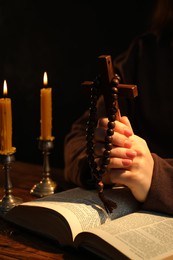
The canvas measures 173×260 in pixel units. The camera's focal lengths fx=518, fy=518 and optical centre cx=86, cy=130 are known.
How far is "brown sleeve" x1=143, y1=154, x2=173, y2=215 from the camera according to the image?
3.83 ft

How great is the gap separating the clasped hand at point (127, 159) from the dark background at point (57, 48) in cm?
87

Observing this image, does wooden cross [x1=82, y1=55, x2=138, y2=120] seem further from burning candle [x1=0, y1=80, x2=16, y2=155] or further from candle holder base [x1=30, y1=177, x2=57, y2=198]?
candle holder base [x1=30, y1=177, x2=57, y2=198]

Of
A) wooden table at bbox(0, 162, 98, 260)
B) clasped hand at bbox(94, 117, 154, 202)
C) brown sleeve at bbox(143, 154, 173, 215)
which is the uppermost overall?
clasped hand at bbox(94, 117, 154, 202)

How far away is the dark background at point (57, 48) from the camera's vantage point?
6.46ft

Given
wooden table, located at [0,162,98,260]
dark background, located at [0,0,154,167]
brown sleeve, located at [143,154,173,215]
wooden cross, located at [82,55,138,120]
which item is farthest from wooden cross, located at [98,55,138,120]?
dark background, located at [0,0,154,167]

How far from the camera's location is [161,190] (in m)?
1.19

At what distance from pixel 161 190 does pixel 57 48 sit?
1051 millimetres

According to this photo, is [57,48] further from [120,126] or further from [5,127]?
[120,126]

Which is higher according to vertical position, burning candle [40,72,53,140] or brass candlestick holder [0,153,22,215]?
burning candle [40,72,53,140]

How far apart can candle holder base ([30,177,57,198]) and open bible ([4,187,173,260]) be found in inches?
6.8

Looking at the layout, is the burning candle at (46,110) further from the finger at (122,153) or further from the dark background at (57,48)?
the dark background at (57,48)

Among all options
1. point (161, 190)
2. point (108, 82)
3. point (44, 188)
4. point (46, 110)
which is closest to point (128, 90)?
point (108, 82)

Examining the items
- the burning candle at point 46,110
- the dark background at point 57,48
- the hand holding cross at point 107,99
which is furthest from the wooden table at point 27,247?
the dark background at point 57,48

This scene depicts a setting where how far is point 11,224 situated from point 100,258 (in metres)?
0.27
